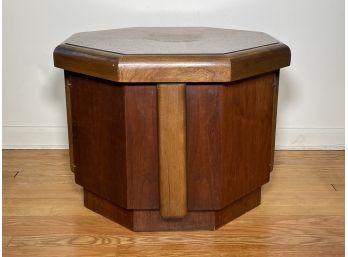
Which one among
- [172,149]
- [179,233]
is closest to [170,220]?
[179,233]

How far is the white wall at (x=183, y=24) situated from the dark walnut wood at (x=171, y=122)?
46cm

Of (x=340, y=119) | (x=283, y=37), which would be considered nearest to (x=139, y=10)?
(x=283, y=37)

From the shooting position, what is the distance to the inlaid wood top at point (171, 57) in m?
1.35

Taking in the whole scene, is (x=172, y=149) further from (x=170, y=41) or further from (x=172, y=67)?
(x=170, y=41)

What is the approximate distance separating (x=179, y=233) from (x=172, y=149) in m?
0.26

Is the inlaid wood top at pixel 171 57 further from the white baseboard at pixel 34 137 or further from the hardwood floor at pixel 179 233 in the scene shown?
the white baseboard at pixel 34 137

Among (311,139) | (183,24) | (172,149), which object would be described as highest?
(183,24)

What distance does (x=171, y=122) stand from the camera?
1.40 meters

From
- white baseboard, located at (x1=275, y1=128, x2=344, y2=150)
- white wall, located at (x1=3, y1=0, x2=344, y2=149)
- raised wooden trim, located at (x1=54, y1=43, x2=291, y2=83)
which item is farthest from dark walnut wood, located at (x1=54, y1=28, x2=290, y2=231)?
white baseboard, located at (x1=275, y1=128, x2=344, y2=150)

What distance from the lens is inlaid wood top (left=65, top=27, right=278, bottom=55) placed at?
143cm

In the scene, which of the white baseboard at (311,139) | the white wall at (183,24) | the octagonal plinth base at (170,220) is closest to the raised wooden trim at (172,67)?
the octagonal plinth base at (170,220)

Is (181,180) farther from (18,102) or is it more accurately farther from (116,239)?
(18,102)

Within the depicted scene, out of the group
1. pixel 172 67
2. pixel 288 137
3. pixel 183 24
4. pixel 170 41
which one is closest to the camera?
pixel 172 67

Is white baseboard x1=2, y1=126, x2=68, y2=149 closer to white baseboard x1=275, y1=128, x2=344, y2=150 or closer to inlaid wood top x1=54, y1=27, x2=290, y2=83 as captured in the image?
inlaid wood top x1=54, y1=27, x2=290, y2=83
